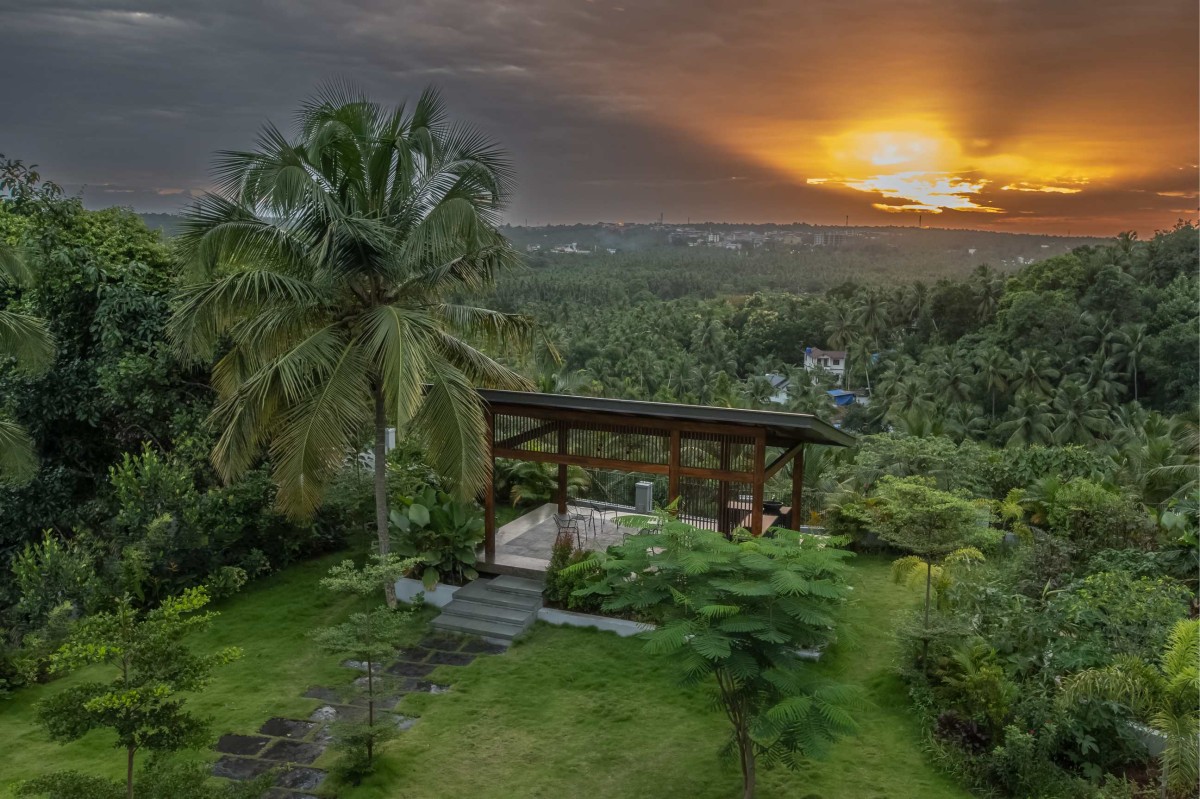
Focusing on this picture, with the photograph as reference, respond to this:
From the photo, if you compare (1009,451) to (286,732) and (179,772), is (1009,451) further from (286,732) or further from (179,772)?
(179,772)

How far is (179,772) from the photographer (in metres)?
6.25

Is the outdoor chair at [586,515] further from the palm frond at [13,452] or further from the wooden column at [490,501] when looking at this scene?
the palm frond at [13,452]

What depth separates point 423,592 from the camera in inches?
448

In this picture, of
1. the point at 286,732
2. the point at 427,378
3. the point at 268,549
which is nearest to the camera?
the point at 286,732

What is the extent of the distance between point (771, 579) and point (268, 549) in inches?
360

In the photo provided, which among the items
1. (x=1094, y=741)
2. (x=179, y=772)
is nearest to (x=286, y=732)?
(x=179, y=772)

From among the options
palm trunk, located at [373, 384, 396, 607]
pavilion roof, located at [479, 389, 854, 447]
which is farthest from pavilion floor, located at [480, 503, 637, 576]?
pavilion roof, located at [479, 389, 854, 447]

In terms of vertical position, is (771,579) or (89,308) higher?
(89,308)

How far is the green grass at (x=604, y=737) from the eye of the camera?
7.36 m

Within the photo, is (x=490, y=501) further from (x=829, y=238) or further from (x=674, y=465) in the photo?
(x=829, y=238)

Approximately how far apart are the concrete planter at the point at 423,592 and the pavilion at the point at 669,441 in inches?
27.7

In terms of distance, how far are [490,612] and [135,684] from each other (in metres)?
5.39

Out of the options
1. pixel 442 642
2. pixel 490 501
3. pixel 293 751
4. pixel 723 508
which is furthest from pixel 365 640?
pixel 723 508

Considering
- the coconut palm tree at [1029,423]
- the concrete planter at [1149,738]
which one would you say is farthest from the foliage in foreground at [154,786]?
the coconut palm tree at [1029,423]
